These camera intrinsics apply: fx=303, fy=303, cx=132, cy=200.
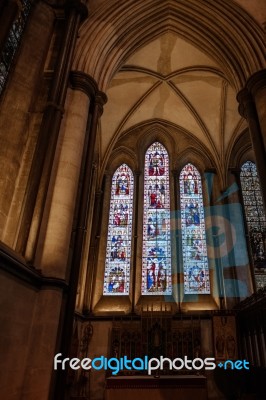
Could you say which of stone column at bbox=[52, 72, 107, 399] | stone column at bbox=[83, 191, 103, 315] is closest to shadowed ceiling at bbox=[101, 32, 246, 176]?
stone column at bbox=[83, 191, 103, 315]

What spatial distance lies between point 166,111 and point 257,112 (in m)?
6.23

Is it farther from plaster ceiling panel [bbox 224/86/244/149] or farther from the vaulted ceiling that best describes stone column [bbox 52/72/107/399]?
plaster ceiling panel [bbox 224/86/244/149]

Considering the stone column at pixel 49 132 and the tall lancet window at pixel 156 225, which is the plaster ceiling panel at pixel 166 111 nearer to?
the tall lancet window at pixel 156 225

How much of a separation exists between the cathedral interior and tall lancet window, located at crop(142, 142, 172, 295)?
51mm

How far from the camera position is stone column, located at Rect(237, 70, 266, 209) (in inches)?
256

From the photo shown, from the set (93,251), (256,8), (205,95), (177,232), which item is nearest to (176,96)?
(205,95)

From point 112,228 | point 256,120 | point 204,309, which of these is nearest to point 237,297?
point 204,309

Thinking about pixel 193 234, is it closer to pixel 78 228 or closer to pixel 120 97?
pixel 120 97

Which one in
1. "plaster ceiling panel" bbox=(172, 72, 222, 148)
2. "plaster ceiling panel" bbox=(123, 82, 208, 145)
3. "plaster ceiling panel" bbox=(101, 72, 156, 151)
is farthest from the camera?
"plaster ceiling panel" bbox=(123, 82, 208, 145)

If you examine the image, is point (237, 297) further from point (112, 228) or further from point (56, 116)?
point (56, 116)

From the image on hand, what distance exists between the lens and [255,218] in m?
11.7

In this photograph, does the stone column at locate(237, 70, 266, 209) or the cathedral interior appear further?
the stone column at locate(237, 70, 266, 209)

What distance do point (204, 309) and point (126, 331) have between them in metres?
2.69

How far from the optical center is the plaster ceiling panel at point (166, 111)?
1215 cm
